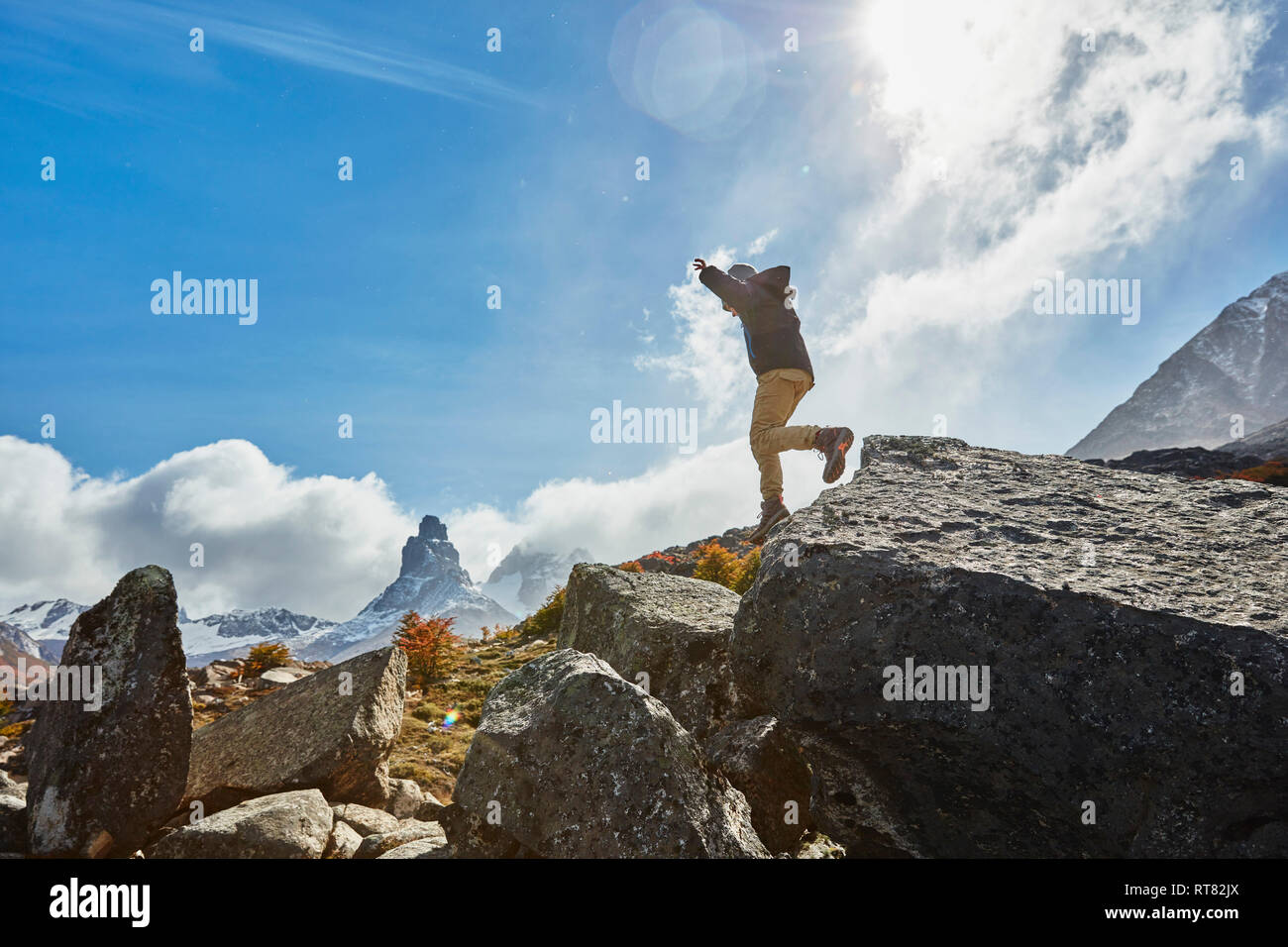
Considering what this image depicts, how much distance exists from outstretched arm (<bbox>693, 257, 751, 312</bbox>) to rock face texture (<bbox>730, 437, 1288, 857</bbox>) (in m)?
5.30

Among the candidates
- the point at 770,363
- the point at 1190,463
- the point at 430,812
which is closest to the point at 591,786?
the point at 430,812

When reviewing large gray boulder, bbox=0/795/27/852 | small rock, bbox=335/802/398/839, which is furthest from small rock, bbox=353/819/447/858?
large gray boulder, bbox=0/795/27/852

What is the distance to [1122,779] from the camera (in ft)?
13.0

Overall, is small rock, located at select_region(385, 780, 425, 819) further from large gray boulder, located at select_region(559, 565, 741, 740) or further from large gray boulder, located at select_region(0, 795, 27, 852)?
large gray boulder, located at select_region(0, 795, 27, 852)

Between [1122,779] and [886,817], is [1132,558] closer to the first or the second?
[1122,779]

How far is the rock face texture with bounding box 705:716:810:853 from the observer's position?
5.34m

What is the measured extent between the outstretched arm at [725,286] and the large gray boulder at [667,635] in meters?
4.35

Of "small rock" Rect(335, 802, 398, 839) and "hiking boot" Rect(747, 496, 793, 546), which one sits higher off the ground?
"hiking boot" Rect(747, 496, 793, 546)

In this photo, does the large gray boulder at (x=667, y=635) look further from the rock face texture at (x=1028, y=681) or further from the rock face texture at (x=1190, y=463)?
the rock face texture at (x=1190, y=463)

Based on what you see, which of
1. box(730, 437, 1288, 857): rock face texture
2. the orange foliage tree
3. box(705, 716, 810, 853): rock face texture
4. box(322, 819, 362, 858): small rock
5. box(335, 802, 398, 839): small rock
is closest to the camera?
box(730, 437, 1288, 857): rock face texture

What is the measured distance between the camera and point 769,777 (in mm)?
5500
